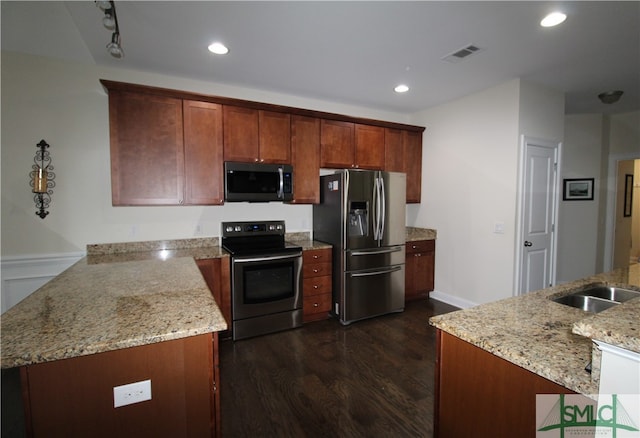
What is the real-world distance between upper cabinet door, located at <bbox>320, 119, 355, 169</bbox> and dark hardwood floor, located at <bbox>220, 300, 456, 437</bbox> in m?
2.05

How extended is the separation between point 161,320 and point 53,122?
2.75 meters

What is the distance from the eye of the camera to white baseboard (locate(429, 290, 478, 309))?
392cm

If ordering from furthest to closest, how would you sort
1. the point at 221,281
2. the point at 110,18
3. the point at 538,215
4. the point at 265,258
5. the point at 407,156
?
the point at 407,156, the point at 538,215, the point at 265,258, the point at 221,281, the point at 110,18

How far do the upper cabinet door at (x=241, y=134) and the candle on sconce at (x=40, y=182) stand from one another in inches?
62.3

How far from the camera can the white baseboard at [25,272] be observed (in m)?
2.70

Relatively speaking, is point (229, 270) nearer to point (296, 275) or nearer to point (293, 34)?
point (296, 275)

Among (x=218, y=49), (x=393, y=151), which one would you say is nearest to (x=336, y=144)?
(x=393, y=151)

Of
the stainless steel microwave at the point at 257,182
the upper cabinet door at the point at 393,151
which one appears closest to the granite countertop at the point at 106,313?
the stainless steel microwave at the point at 257,182

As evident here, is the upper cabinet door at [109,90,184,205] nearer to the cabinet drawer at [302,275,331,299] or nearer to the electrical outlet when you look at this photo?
the cabinet drawer at [302,275,331,299]

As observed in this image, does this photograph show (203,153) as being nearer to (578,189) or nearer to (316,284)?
(316,284)

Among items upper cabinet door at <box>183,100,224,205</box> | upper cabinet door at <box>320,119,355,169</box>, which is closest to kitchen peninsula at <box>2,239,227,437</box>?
upper cabinet door at <box>183,100,224,205</box>

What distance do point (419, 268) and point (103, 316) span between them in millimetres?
3820

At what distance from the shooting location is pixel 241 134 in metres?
3.31

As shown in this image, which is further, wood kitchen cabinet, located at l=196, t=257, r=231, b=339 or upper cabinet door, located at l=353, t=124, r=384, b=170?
upper cabinet door, located at l=353, t=124, r=384, b=170
